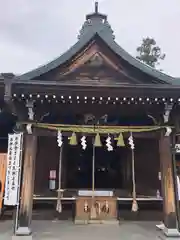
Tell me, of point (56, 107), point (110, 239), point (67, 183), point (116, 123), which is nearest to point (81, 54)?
point (56, 107)

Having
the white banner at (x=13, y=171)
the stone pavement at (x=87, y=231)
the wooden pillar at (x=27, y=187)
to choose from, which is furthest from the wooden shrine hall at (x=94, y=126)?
the stone pavement at (x=87, y=231)

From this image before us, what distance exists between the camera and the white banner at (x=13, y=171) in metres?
6.76

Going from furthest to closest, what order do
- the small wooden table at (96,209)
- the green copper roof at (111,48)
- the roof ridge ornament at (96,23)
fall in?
the roof ridge ornament at (96,23), the small wooden table at (96,209), the green copper roof at (111,48)

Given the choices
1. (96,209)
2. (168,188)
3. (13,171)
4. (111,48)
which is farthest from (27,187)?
(111,48)

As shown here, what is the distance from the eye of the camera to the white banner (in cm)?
676

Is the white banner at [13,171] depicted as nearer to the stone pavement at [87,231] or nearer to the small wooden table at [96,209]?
the stone pavement at [87,231]

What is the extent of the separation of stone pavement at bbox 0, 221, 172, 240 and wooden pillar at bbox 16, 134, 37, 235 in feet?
1.13

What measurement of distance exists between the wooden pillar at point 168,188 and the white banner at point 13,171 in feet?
12.3

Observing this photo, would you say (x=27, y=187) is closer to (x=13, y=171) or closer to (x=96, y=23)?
(x=13, y=171)

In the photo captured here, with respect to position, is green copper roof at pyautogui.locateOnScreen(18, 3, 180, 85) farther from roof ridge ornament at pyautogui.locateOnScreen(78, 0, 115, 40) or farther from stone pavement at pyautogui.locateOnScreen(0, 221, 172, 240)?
stone pavement at pyautogui.locateOnScreen(0, 221, 172, 240)

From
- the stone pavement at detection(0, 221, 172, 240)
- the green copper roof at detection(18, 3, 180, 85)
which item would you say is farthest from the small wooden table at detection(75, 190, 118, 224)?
the green copper roof at detection(18, 3, 180, 85)

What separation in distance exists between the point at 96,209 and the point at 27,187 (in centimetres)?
252

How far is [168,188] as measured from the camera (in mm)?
6973

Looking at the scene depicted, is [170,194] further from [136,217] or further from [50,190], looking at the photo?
[50,190]
